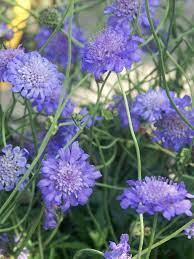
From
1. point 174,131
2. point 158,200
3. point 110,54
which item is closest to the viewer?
point 158,200

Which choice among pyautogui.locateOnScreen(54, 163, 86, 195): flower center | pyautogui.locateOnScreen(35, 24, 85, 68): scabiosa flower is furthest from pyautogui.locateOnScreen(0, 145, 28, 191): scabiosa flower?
pyautogui.locateOnScreen(35, 24, 85, 68): scabiosa flower

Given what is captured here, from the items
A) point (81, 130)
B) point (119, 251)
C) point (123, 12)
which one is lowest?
point (119, 251)

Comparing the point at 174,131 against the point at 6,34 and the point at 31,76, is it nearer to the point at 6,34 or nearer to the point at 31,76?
the point at 31,76

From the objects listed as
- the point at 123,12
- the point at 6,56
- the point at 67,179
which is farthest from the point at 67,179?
the point at 123,12

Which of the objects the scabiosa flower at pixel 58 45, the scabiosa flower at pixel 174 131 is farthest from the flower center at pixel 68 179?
the scabiosa flower at pixel 58 45

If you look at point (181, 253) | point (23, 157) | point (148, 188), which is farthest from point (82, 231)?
point (148, 188)

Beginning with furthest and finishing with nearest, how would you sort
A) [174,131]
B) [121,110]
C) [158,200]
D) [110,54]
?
[121,110] → [174,131] → [110,54] → [158,200]

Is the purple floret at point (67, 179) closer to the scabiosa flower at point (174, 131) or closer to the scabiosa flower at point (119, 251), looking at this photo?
the scabiosa flower at point (119, 251)
